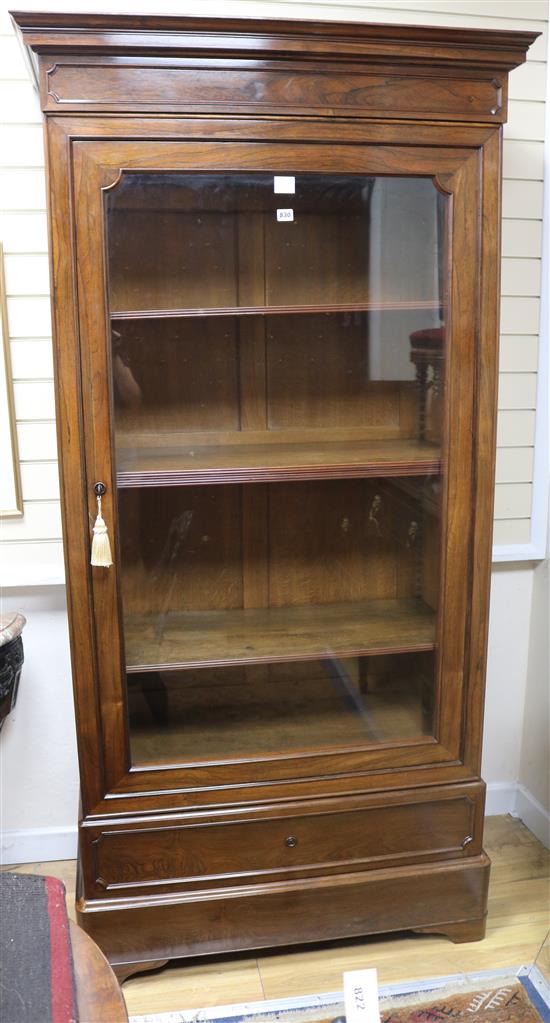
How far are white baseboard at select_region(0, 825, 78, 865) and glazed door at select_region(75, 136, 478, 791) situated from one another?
2.13 feet

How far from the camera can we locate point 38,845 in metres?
2.31

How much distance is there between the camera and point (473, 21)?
7.07ft

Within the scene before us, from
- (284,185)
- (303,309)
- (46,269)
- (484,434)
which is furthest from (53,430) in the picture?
(484,434)

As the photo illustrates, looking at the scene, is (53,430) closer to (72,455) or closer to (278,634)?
(72,455)

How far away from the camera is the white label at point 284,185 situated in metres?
→ 1.71

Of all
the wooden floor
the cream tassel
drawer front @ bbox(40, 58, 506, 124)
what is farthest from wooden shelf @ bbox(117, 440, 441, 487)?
the wooden floor

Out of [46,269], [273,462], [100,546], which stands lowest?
[100,546]

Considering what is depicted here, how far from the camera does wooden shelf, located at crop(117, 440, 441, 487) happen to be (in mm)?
1779

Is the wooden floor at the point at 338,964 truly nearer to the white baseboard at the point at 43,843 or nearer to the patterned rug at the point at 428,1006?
the patterned rug at the point at 428,1006

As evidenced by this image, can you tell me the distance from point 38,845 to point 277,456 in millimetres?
1315

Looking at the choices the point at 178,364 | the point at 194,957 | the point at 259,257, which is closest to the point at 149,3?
the point at 259,257

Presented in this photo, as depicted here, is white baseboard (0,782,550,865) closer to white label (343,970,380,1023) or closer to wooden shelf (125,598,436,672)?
wooden shelf (125,598,436,672)

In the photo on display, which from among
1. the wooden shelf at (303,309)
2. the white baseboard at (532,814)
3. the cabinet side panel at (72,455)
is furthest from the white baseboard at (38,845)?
the wooden shelf at (303,309)

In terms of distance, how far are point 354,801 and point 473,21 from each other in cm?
198
